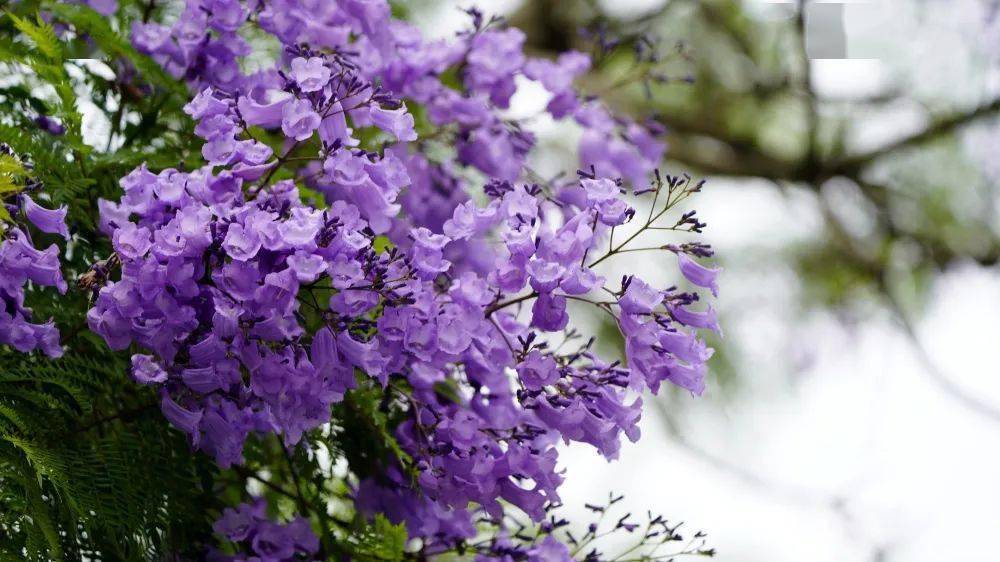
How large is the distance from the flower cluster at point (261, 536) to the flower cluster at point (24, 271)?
0.17 meters

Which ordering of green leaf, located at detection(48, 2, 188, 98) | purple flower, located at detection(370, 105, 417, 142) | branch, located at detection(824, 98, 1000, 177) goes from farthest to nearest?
branch, located at detection(824, 98, 1000, 177), green leaf, located at detection(48, 2, 188, 98), purple flower, located at detection(370, 105, 417, 142)

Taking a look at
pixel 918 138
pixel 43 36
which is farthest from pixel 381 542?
pixel 918 138

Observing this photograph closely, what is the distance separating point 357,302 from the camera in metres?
0.68

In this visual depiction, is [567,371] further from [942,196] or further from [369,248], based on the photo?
[942,196]

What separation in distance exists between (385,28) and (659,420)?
1.38 m

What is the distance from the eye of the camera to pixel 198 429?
0.70 metres

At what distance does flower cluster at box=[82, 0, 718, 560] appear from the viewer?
66 centimetres

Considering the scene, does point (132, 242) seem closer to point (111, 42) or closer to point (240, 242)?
point (240, 242)

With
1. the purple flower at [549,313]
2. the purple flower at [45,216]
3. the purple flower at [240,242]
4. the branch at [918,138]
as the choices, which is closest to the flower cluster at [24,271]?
the purple flower at [45,216]

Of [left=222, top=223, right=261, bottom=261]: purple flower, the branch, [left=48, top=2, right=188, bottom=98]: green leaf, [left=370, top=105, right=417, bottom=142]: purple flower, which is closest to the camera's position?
[left=222, top=223, right=261, bottom=261]: purple flower

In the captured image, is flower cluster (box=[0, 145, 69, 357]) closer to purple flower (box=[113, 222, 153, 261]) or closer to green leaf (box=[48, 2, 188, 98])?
purple flower (box=[113, 222, 153, 261])

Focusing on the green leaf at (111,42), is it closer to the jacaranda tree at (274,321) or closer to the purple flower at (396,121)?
the jacaranda tree at (274,321)

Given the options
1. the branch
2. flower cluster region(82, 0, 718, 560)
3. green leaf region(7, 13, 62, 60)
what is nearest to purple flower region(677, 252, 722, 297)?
flower cluster region(82, 0, 718, 560)

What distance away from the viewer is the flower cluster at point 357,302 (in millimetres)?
662
